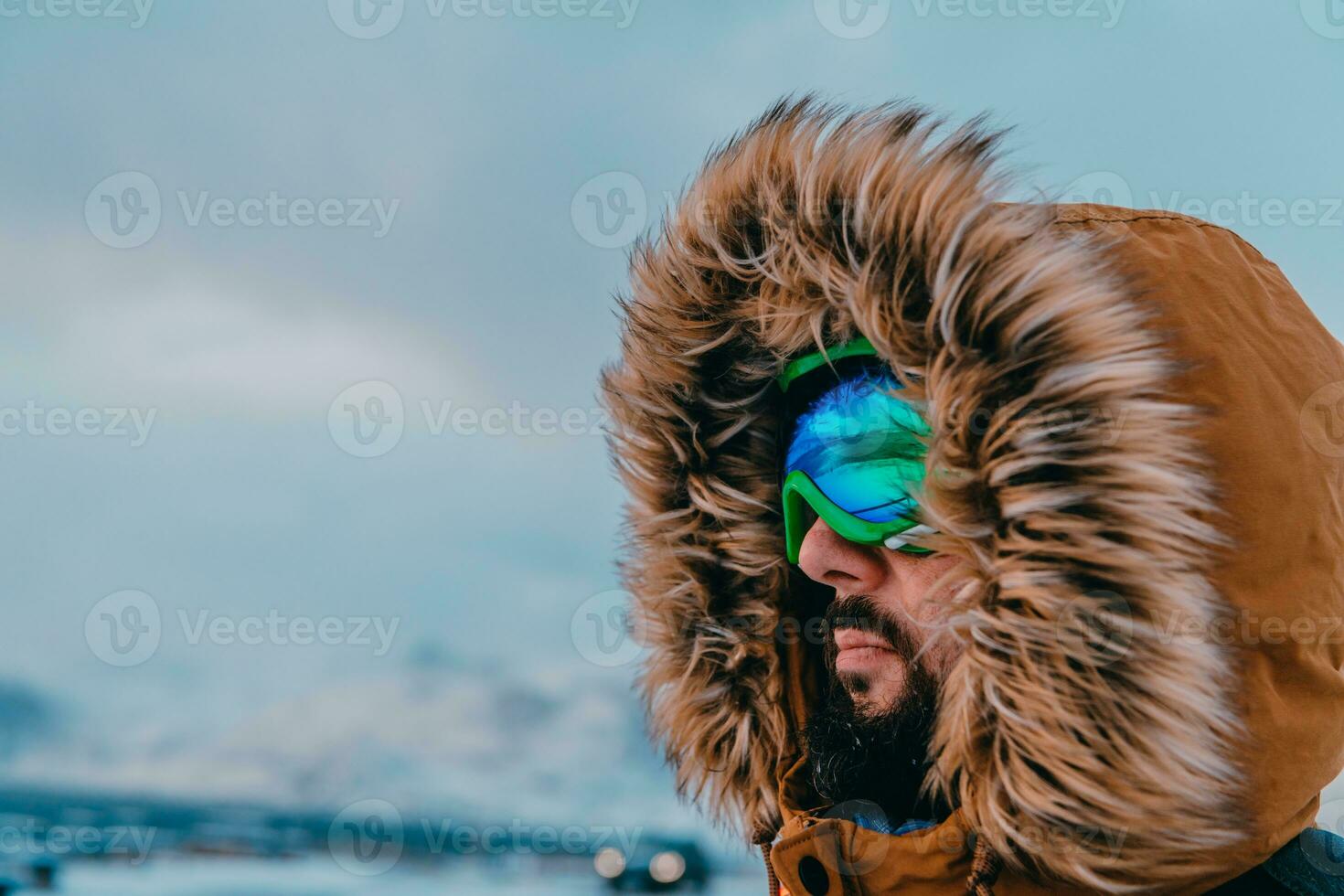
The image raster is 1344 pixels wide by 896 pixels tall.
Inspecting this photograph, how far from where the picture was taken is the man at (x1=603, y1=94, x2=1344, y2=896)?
118 cm

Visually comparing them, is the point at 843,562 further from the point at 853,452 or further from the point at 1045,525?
the point at 1045,525

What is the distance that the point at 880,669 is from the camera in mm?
1696

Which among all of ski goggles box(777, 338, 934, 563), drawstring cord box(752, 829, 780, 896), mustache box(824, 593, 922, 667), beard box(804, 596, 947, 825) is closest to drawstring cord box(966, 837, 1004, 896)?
beard box(804, 596, 947, 825)

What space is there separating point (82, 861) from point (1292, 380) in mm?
4766

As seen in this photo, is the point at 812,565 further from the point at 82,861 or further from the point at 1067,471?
the point at 82,861

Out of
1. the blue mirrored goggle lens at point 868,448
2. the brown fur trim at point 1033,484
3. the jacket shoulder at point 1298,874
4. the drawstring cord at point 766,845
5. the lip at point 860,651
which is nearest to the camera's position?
the brown fur trim at point 1033,484

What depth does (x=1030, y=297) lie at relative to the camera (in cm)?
126

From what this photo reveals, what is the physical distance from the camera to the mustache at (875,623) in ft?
5.43

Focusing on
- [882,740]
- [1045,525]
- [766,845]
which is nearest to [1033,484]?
[1045,525]

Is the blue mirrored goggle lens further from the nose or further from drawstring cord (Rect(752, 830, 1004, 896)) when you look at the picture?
drawstring cord (Rect(752, 830, 1004, 896))

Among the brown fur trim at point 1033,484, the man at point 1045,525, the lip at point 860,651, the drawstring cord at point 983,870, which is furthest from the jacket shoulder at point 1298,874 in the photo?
the lip at point 860,651

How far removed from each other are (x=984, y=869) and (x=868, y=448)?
0.68 meters

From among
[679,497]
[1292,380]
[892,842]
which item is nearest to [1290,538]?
[1292,380]

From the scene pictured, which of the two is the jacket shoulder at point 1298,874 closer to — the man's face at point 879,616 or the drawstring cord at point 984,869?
the drawstring cord at point 984,869
